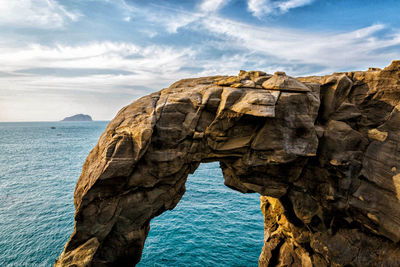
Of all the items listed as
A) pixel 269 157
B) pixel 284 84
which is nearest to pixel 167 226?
pixel 269 157

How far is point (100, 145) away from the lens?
14359mm

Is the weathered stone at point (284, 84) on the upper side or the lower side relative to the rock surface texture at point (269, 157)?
upper

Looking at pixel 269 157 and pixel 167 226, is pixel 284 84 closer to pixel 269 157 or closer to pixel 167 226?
pixel 269 157

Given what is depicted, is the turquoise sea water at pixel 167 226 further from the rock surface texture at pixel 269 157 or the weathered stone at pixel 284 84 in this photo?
the weathered stone at pixel 284 84

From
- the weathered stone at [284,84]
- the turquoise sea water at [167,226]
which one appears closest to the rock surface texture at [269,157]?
the weathered stone at [284,84]

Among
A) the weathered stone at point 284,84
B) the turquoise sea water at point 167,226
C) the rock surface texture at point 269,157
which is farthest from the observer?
the turquoise sea water at point 167,226

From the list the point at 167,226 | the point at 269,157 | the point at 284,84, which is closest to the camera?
the point at 284,84

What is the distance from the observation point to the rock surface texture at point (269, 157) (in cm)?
1327

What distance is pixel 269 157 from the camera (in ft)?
46.9

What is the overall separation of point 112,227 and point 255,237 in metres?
19.1

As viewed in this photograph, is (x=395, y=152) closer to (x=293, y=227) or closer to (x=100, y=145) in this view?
(x=293, y=227)

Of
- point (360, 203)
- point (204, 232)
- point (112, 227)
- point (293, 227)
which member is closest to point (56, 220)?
point (204, 232)

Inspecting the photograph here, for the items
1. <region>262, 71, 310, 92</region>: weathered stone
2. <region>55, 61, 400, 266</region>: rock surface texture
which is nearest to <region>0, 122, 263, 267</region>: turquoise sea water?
<region>55, 61, 400, 266</region>: rock surface texture

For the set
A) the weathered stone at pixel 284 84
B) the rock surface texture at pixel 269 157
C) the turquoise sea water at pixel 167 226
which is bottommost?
the turquoise sea water at pixel 167 226
